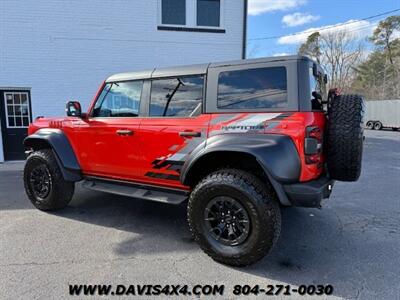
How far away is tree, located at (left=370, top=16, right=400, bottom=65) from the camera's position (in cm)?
3981

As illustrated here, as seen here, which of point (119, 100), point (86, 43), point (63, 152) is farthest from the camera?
point (86, 43)

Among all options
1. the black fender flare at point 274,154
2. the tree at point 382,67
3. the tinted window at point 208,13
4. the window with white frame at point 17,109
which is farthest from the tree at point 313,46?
the black fender flare at point 274,154

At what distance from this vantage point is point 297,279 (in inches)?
113

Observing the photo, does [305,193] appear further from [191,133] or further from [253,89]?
[191,133]

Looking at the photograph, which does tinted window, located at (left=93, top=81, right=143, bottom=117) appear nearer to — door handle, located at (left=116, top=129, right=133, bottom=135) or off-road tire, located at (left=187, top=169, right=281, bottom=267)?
door handle, located at (left=116, top=129, right=133, bottom=135)

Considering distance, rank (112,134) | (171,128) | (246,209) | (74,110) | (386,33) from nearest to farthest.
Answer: (246,209), (171,128), (112,134), (74,110), (386,33)

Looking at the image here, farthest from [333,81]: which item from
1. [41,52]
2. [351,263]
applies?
[351,263]

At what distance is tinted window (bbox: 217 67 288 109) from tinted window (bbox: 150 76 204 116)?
31 cm

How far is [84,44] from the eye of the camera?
8984mm

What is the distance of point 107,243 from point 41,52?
743cm

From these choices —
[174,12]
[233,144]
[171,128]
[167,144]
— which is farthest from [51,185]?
[174,12]

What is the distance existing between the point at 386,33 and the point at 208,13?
41.4 metres

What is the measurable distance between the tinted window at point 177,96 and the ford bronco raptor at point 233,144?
0.04 feet

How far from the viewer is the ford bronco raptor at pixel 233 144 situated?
2900 mm
